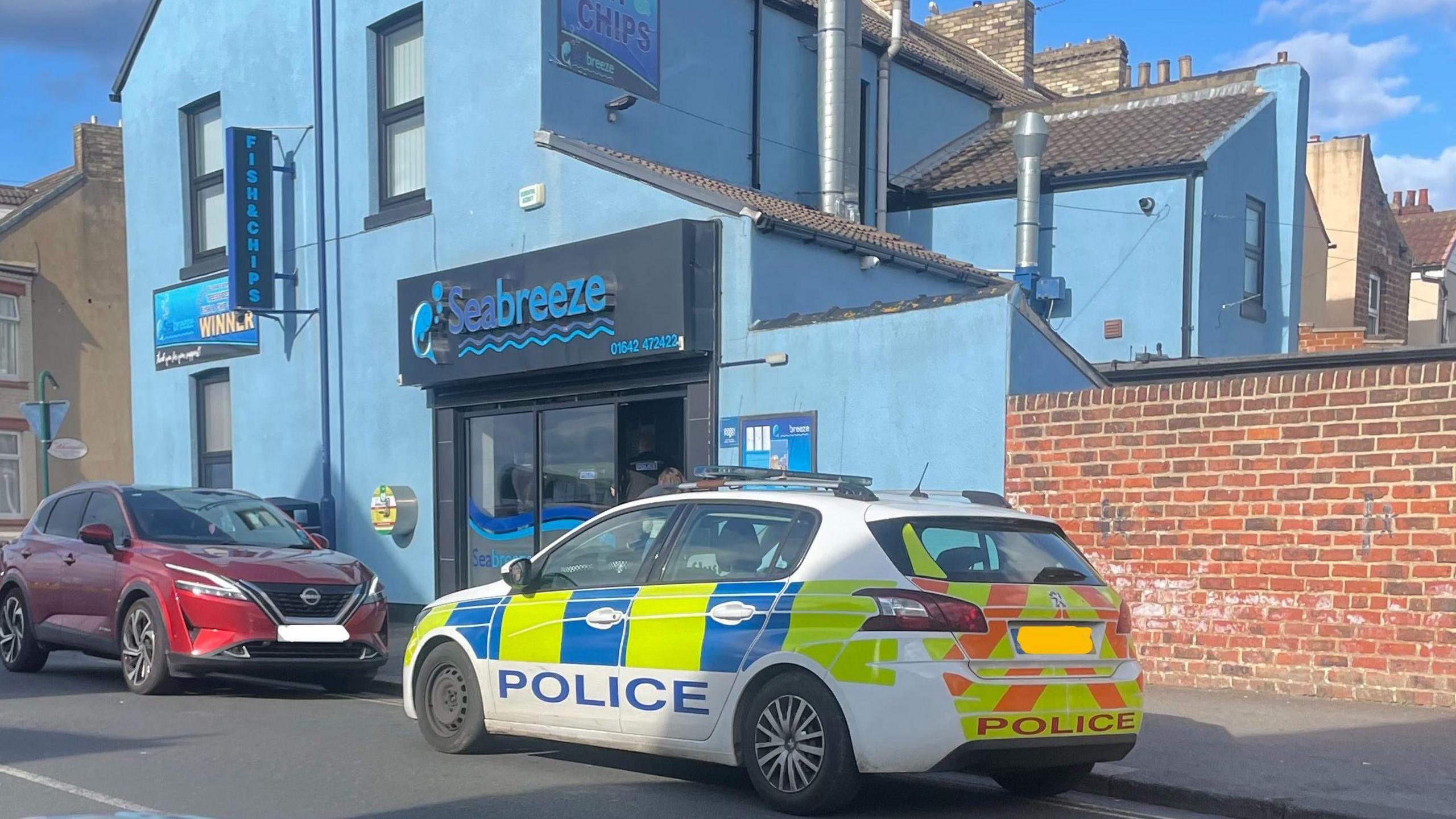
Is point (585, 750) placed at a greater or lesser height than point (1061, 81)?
lesser

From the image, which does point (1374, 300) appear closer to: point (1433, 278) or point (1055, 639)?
point (1433, 278)

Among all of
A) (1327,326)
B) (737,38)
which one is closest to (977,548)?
(737,38)

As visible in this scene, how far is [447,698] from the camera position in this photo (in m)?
8.05

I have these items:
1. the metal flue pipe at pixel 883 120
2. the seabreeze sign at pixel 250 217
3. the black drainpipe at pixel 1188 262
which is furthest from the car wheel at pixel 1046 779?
the seabreeze sign at pixel 250 217

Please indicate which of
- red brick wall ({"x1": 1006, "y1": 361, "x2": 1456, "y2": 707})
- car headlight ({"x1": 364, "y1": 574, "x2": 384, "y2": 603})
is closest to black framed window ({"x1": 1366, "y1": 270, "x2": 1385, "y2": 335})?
red brick wall ({"x1": 1006, "y1": 361, "x2": 1456, "y2": 707})

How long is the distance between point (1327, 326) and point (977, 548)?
66.0 ft

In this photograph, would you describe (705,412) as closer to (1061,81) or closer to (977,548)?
(977,548)

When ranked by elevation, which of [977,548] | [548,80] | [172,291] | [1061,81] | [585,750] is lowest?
[585,750]

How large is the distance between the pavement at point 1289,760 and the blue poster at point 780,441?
376 centimetres

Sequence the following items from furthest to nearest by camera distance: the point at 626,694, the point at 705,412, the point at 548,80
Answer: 1. the point at 548,80
2. the point at 705,412
3. the point at 626,694

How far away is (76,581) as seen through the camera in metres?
11.3

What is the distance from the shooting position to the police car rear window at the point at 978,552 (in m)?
6.39

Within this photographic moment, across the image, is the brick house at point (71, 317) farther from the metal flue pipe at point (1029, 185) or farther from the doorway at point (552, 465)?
the metal flue pipe at point (1029, 185)

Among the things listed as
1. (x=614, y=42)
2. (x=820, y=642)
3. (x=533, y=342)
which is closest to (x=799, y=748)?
(x=820, y=642)
